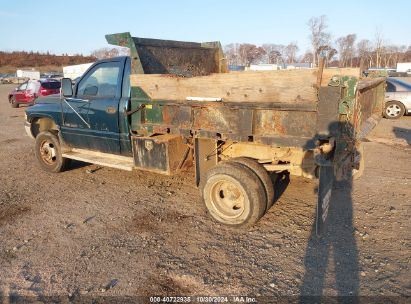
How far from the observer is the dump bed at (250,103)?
3.37 meters

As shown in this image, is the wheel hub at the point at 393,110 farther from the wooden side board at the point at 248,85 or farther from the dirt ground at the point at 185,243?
the wooden side board at the point at 248,85

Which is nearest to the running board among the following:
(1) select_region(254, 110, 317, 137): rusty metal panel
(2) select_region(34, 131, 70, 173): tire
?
(2) select_region(34, 131, 70, 173): tire

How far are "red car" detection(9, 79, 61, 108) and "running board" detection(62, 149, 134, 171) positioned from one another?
44.4 ft

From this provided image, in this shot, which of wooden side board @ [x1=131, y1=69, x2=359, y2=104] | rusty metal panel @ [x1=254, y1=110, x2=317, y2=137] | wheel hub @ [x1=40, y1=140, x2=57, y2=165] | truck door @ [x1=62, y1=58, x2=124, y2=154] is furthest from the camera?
wheel hub @ [x1=40, y1=140, x2=57, y2=165]

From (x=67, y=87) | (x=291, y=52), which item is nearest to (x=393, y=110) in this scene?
(x=67, y=87)

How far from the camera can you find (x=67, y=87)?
19.2 ft

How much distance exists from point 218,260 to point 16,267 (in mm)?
A: 2023

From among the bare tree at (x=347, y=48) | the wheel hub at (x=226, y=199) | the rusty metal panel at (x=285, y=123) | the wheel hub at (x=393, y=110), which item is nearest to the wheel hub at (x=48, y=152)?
the wheel hub at (x=226, y=199)

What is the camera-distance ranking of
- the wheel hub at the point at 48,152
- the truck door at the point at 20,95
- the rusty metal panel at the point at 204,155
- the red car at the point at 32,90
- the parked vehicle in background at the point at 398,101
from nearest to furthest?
1. the rusty metal panel at the point at 204,155
2. the wheel hub at the point at 48,152
3. the parked vehicle in background at the point at 398,101
4. the red car at the point at 32,90
5. the truck door at the point at 20,95

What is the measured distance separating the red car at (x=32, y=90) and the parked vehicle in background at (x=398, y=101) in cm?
1535

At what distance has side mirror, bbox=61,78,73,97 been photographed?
19.1ft

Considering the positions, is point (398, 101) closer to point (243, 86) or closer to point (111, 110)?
point (243, 86)

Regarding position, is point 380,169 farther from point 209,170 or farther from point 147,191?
point 147,191

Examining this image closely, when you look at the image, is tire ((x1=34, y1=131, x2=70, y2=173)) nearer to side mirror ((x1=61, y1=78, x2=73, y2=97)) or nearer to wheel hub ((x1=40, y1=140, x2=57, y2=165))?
wheel hub ((x1=40, y1=140, x2=57, y2=165))
